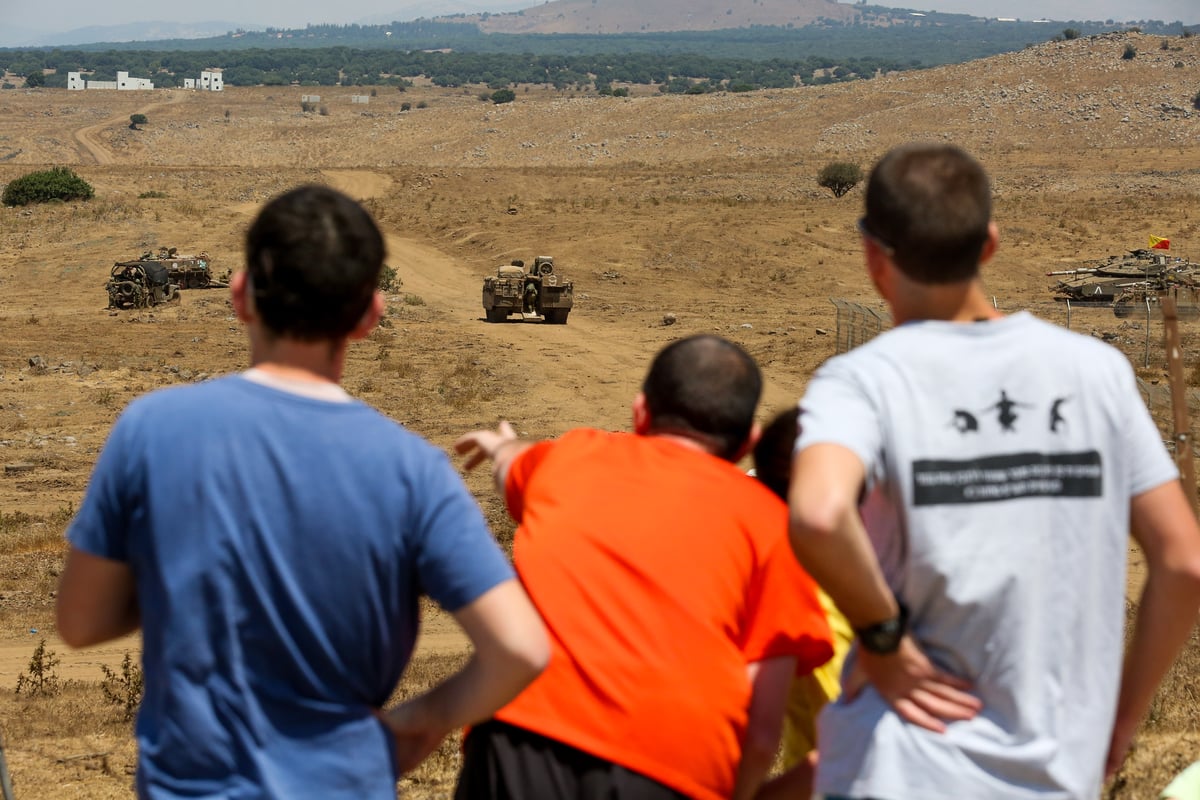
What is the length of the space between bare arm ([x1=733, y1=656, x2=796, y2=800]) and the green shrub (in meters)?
44.1

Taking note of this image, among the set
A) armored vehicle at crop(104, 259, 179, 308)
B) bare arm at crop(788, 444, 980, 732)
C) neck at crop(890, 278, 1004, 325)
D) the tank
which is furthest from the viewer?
the tank

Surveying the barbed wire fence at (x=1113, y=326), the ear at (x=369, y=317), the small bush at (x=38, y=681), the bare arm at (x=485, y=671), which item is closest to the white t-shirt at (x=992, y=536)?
the bare arm at (x=485, y=671)

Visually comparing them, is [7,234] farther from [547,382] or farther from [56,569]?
[56,569]

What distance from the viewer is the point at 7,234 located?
1467 inches

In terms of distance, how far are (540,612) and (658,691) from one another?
0.89ft

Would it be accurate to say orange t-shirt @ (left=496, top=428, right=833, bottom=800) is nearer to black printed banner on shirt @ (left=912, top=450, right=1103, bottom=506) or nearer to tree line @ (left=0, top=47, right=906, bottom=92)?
black printed banner on shirt @ (left=912, top=450, right=1103, bottom=506)

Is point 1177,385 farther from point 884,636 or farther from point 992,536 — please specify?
point 884,636

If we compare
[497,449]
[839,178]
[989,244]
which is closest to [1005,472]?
[989,244]

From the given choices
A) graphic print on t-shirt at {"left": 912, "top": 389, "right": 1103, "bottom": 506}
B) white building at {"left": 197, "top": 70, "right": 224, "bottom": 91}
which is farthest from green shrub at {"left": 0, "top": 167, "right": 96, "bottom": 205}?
white building at {"left": 197, "top": 70, "right": 224, "bottom": 91}

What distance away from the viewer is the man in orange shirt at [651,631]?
261 cm

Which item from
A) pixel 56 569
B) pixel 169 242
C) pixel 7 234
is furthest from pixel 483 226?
pixel 56 569

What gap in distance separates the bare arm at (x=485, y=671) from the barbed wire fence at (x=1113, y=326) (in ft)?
44.6

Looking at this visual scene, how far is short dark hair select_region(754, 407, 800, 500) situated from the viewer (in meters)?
3.31

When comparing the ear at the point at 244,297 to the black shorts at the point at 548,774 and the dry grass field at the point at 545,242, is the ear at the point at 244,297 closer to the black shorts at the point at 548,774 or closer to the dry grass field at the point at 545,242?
the black shorts at the point at 548,774
